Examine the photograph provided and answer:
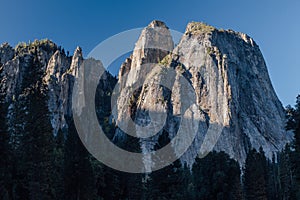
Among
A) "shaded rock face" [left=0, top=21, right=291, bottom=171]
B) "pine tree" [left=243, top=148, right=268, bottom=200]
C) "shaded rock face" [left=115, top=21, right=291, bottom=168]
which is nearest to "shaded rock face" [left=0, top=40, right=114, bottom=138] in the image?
"shaded rock face" [left=0, top=21, right=291, bottom=171]

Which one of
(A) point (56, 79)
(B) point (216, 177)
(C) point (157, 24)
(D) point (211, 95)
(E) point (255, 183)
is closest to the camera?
(E) point (255, 183)

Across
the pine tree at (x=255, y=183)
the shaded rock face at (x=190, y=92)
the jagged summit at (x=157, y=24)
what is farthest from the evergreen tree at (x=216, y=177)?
the jagged summit at (x=157, y=24)

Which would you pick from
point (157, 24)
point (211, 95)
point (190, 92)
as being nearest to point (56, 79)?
point (157, 24)

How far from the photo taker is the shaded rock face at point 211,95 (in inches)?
5408

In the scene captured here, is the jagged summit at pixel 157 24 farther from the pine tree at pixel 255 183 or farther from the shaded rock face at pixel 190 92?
the pine tree at pixel 255 183

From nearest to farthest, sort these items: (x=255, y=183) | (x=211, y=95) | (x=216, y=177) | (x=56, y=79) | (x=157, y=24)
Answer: (x=255, y=183) → (x=216, y=177) → (x=211, y=95) → (x=56, y=79) → (x=157, y=24)

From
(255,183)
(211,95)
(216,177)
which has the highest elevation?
(211,95)

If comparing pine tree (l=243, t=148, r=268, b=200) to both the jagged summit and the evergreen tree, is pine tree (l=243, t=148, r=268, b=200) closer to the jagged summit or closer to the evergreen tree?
the evergreen tree

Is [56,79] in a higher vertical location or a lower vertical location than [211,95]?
higher

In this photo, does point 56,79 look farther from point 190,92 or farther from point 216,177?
point 216,177

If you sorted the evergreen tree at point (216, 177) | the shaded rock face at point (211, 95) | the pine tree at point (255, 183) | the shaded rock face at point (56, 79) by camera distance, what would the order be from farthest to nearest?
1. the shaded rock face at point (56, 79)
2. the shaded rock face at point (211, 95)
3. the evergreen tree at point (216, 177)
4. the pine tree at point (255, 183)

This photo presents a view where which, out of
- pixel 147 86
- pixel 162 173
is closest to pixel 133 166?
pixel 162 173

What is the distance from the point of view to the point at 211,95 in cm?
14888

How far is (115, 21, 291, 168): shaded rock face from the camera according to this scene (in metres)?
137
